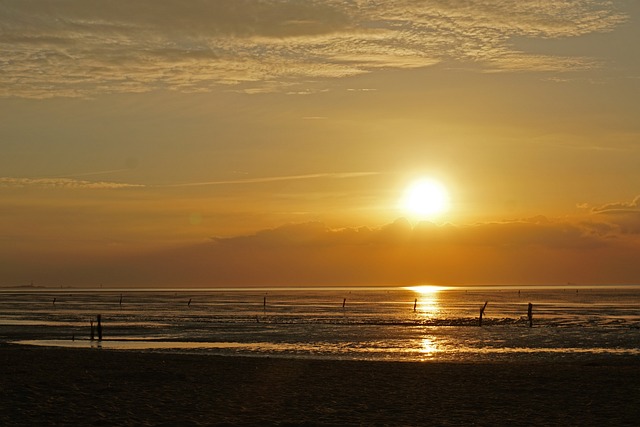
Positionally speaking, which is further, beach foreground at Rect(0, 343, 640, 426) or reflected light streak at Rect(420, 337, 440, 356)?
reflected light streak at Rect(420, 337, 440, 356)

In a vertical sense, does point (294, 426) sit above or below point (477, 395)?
below

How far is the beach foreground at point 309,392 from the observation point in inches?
786

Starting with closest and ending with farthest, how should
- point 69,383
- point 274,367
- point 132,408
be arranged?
A: point 132,408 → point 69,383 → point 274,367

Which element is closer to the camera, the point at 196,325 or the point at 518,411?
the point at 518,411

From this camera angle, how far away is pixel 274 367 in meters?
32.9

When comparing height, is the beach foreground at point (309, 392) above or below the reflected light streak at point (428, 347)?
below

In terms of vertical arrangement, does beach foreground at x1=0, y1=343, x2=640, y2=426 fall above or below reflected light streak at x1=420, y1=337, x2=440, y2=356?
below

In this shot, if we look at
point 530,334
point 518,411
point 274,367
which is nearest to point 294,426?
point 518,411

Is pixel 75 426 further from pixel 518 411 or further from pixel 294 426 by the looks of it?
pixel 518 411

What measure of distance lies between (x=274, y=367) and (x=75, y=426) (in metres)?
15.1

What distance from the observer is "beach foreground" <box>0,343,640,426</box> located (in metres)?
20.0

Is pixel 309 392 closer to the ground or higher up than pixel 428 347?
closer to the ground

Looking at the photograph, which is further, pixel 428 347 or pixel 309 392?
pixel 428 347

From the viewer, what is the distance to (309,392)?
2491 centimetres
